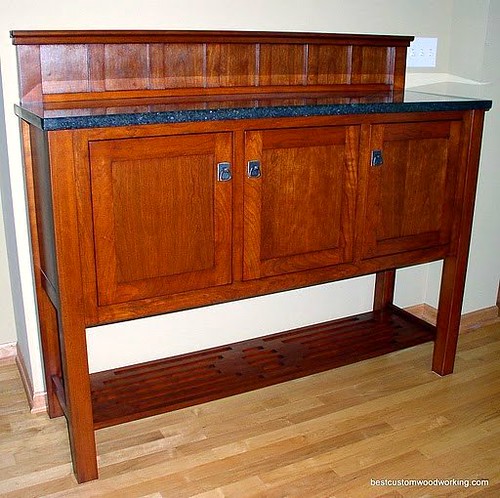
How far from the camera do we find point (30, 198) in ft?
5.94

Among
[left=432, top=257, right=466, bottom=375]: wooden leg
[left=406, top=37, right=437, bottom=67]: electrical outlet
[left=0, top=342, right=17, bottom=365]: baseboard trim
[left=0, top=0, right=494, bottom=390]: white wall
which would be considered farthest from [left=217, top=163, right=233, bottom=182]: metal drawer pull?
[left=0, top=342, right=17, bottom=365]: baseboard trim

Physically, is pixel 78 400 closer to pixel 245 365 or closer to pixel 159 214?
pixel 159 214

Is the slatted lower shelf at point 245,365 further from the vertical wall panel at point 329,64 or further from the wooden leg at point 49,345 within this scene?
the vertical wall panel at point 329,64

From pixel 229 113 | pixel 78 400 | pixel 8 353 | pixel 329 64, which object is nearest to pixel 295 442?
pixel 78 400

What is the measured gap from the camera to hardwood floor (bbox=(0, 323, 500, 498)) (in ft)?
5.70

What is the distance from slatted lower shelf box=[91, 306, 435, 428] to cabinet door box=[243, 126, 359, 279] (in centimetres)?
43

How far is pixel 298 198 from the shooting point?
1.76m

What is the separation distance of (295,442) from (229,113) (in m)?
1.00

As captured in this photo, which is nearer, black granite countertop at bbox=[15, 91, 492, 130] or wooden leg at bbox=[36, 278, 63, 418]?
black granite countertop at bbox=[15, 91, 492, 130]

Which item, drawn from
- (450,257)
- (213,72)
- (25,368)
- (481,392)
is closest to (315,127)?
(213,72)

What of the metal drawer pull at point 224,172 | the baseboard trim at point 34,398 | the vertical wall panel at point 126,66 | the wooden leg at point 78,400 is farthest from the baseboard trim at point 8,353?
the metal drawer pull at point 224,172

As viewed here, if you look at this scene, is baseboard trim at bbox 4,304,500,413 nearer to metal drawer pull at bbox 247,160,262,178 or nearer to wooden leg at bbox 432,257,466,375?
wooden leg at bbox 432,257,466,375

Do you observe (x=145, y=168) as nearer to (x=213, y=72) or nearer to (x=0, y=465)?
(x=213, y=72)

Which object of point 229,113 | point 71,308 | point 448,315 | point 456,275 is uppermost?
point 229,113
